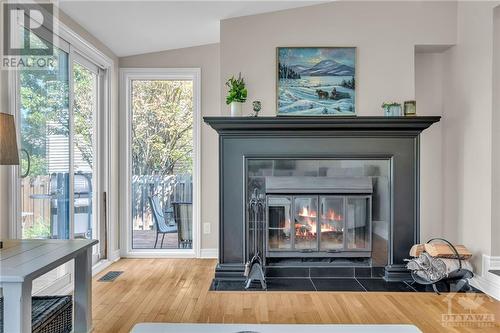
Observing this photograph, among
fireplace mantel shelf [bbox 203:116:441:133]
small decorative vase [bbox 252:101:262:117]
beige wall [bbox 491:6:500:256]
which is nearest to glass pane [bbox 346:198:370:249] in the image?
fireplace mantel shelf [bbox 203:116:441:133]

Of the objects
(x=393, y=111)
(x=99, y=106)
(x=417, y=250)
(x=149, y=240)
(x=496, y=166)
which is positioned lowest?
(x=149, y=240)

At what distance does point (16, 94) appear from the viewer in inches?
108

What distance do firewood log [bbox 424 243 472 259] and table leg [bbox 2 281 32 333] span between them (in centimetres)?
315

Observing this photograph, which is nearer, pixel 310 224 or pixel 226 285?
pixel 226 285

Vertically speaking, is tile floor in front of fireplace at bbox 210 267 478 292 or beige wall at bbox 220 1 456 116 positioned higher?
beige wall at bbox 220 1 456 116

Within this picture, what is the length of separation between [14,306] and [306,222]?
2633 mm

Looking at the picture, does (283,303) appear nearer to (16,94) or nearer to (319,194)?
(319,194)

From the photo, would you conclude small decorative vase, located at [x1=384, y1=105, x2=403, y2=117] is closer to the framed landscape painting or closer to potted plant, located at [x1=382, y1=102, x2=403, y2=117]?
potted plant, located at [x1=382, y1=102, x2=403, y2=117]

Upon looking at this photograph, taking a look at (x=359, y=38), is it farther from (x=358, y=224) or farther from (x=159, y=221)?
(x=159, y=221)

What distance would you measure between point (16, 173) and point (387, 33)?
137 inches

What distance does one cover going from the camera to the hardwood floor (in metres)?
2.80

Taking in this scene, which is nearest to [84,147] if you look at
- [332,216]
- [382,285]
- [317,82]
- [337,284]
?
[317,82]

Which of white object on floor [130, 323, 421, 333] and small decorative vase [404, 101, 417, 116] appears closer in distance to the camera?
white object on floor [130, 323, 421, 333]

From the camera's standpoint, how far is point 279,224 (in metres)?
3.87
